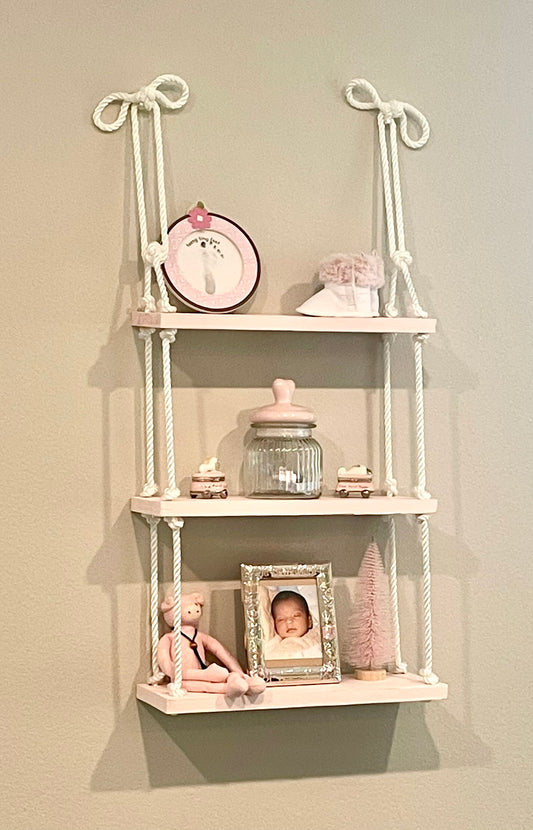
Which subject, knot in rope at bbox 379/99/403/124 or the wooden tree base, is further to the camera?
knot in rope at bbox 379/99/403/124

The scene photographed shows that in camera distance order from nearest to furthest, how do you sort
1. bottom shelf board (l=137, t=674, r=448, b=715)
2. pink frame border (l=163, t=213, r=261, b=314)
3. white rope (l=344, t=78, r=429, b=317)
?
bottom shelf board (l=137, t=674, r=448, b=715), pink frame border (l=163, t=213, r=261, b=314), white rope (l=344, t=78, r=429, b=317)

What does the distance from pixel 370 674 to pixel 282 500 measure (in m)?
0.33

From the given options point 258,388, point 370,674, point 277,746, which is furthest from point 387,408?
point 277,746

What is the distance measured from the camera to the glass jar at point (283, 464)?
6.09 ft

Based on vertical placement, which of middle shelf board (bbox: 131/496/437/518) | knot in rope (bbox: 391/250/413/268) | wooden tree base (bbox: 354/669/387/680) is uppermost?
knot in rope (bbox: 391/250/413/268)

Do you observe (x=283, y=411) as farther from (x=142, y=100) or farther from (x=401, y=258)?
(x=142, y=100)

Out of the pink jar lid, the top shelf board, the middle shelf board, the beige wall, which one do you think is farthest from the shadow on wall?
the top shelf board

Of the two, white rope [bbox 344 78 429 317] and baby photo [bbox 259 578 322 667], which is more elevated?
white rope [bbox 344 78 429 317]

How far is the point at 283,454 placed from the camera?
1864 mm

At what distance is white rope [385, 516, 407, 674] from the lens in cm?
195

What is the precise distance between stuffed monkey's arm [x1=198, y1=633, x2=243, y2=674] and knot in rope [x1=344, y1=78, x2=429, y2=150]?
0.93 meters

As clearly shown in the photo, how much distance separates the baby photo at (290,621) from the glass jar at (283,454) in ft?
0.51

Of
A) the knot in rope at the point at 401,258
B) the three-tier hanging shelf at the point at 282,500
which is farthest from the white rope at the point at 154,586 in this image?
the knot in rope at the point at 401,258

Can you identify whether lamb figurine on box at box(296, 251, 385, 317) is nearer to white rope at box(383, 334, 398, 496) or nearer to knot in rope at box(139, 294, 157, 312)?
white rope at box(383, 334, 398, 496)
